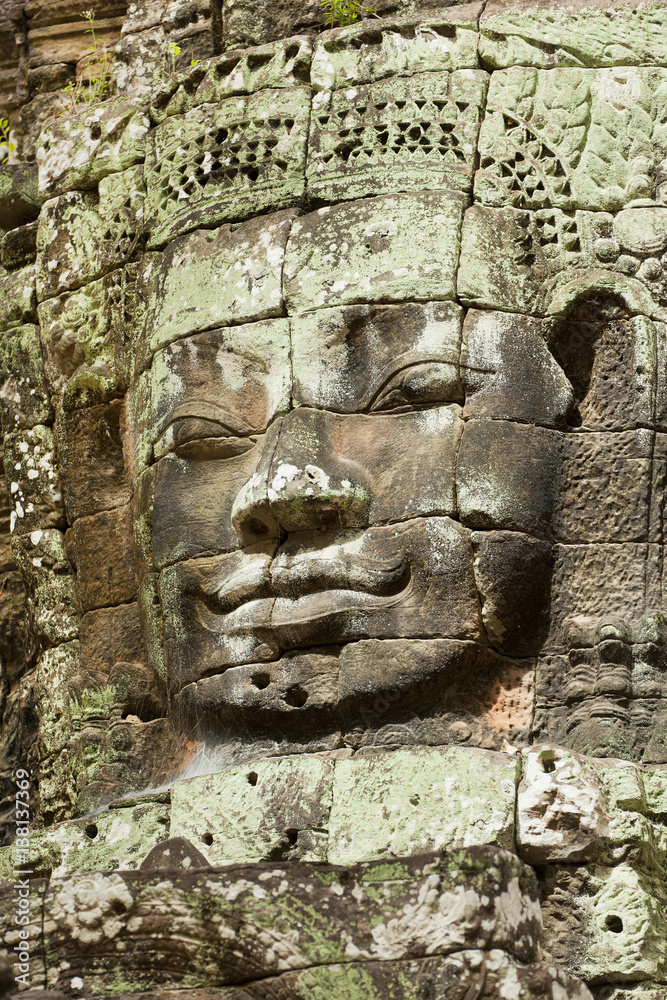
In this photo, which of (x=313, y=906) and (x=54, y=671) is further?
(x=54, y=671)

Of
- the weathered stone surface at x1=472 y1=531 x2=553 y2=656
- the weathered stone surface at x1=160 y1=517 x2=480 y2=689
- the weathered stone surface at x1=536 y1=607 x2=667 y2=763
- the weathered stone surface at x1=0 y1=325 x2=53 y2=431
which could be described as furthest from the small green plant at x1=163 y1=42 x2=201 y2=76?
the weathered stone surface at x1=536 y1=607 x2=667 y2=763

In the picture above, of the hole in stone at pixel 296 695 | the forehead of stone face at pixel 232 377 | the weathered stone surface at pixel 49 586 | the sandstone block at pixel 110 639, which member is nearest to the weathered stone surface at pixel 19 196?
the weathered stone surface at pixel 49 586

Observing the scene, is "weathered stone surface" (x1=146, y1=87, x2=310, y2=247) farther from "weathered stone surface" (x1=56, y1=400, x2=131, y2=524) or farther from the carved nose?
the carved nose

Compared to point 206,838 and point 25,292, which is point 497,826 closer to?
point 206,838

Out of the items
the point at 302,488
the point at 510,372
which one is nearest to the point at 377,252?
the point at 510,372

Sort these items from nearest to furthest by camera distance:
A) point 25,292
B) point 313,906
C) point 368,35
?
point 313,906 → point 368,35 → point 25,292

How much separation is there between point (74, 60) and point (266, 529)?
10.3ft

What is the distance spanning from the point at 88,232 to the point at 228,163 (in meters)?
0.80

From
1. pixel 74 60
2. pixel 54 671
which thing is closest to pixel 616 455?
pixel 54 671

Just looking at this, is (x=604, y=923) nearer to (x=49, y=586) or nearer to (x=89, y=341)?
(x=49, y=586)

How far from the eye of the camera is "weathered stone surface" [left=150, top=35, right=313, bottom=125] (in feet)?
23.1

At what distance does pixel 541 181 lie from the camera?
261 inches

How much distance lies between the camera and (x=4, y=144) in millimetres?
8180

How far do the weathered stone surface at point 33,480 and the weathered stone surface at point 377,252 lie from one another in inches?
59.1
